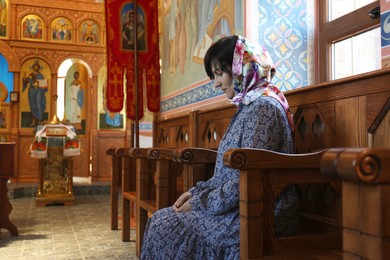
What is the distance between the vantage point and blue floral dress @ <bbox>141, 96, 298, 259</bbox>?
1.69 meters

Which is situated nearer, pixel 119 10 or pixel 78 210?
pixel 119 10

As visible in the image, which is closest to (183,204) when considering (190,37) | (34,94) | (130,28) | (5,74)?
(190,37)

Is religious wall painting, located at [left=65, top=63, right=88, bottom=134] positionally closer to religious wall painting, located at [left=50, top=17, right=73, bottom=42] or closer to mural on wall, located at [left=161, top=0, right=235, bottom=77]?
religious wall painting, located at [left=50, top=17, right=73, bottom=42]

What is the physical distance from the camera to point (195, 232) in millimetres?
1771

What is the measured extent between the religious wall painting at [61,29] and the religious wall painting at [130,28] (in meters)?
5.27

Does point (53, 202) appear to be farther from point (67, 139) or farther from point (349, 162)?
point (349, 162)

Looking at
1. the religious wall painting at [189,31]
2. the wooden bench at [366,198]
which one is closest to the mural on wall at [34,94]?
the religious wall painting at [189,31]

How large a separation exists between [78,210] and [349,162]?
5.79 metres

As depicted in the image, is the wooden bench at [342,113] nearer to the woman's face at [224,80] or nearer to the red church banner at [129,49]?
the woman's face at [224,80]

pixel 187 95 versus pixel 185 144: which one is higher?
pixel 187 95

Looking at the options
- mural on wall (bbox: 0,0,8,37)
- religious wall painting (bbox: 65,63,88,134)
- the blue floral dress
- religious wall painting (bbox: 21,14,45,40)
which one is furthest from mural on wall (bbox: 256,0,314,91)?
mural on wall (bbox: 0,0,8,37)

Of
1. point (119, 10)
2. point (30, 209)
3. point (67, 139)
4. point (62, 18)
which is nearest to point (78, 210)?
point (30, 209)

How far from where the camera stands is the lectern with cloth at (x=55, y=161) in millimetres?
6628

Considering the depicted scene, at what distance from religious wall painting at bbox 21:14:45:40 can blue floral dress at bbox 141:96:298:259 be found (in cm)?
876
